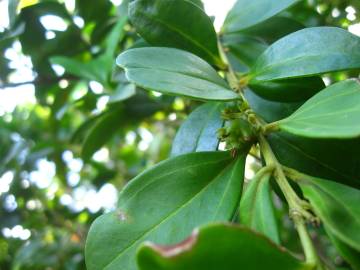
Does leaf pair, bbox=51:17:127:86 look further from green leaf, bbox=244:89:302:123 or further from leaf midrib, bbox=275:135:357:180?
leaf midrib, bbox=275:135:357:180

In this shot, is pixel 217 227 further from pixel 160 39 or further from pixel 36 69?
pixel 36 69

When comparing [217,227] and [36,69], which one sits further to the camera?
[36,69]

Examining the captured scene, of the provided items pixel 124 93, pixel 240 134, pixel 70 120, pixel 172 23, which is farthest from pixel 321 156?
pixel 70 120

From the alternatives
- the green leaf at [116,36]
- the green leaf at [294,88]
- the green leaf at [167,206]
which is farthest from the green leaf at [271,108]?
the green leaf at [116,36]

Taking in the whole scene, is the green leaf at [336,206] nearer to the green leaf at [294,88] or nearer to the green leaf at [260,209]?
the green leaf at [260,209]

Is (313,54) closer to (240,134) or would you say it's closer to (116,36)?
(240,134)

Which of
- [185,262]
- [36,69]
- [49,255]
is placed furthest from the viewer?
[49,255]

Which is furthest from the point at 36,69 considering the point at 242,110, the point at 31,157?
the point at 242,110

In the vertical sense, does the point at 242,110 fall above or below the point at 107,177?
above

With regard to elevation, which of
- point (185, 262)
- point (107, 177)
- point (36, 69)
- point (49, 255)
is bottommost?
point (49, 255)
